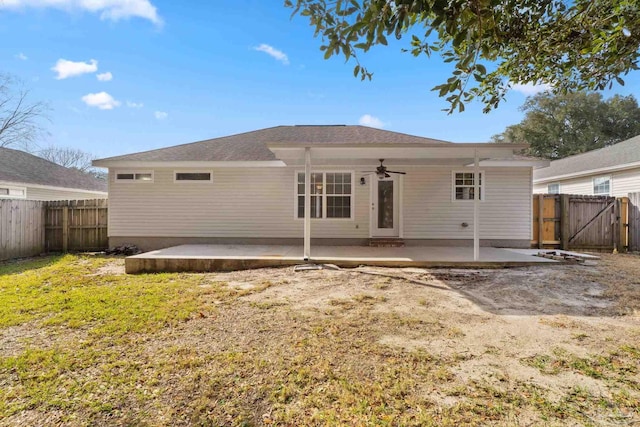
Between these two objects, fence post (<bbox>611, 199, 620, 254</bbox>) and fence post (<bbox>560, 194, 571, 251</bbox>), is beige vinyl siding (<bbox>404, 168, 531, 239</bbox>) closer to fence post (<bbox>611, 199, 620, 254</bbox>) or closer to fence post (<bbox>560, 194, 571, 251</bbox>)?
fence post (<bbox>560, 194, 571, 251</bbox>)

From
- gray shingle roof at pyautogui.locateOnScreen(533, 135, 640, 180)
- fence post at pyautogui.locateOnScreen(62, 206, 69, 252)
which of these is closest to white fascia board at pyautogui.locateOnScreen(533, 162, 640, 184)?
gray shingle roof at pyautogui.locateOnScreen(533, 135, 640, 180)

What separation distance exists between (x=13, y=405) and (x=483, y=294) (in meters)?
5.45

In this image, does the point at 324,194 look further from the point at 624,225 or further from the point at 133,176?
the point at 624,225

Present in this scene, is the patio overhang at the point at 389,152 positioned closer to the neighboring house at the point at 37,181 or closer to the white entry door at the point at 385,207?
the white entry door at the point at 385,207

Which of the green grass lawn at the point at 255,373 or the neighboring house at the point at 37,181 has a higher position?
the neighboring house at the point at 37,181

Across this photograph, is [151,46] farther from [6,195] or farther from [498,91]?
[498,91]

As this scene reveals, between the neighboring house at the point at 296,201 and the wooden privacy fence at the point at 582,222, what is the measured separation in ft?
3.19

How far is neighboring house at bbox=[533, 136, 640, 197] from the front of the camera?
11.3 m

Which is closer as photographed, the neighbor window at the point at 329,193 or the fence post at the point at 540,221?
the neighbor window at the point at 329,193

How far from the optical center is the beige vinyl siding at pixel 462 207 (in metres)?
8.64

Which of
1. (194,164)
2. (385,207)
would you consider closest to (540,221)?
(385,207)

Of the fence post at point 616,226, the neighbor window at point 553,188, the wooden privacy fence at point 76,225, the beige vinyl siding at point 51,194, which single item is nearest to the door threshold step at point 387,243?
the fence post at point 616,226

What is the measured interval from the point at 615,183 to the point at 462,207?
27.6 ft

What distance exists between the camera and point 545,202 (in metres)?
9.25
